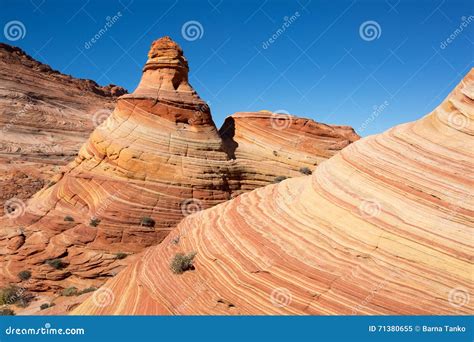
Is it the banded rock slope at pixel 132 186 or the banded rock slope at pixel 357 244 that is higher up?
the banded rock slope at pixel 132 186

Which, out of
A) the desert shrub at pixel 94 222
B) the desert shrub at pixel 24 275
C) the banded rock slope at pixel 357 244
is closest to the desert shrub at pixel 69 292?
the desert shrub at pixel 24 275

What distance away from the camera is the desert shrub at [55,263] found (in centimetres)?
1608

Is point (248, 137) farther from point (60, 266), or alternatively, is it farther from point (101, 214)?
point (60, 266)

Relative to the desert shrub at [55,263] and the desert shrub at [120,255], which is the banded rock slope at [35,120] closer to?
the desert shrub at [55,263]

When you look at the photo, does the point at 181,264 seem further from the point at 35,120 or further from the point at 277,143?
the point at 35,120

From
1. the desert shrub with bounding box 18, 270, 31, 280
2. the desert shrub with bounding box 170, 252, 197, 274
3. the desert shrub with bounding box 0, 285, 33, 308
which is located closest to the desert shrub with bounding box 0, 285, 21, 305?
the desert shrub with bounding box 0, 285, 33, 308

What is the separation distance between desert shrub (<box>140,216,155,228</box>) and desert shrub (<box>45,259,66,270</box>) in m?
4.02

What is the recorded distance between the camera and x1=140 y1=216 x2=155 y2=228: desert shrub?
1847cm

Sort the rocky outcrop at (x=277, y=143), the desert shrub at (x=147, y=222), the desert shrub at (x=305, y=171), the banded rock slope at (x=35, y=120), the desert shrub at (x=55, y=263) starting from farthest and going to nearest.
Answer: the banded rock slope at (x=35, y=120)
the desert shrub at (x=305, y=171)
the rocky outcrop at (x=277, y=143)
the desert shrub at (x=147, y=222)
the desert shrub at (x=55, y=263)

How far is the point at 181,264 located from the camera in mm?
9047

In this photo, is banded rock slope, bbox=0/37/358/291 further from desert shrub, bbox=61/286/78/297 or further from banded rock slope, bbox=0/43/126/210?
banded rock slope, bbox=0/43/126/210

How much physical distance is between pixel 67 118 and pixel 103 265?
125ft

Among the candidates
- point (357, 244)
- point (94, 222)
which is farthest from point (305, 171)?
point (357, 244)

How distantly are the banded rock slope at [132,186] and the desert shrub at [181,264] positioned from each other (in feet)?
27.9
